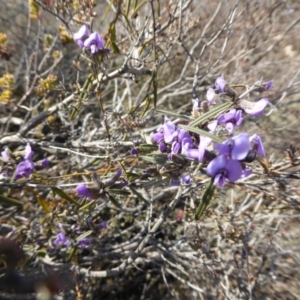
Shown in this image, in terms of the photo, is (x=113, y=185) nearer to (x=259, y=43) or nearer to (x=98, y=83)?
(x=98, y=83)

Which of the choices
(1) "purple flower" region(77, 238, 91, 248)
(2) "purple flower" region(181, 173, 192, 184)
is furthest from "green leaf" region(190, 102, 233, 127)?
(1) "purple flower" region(77, 238, 91, 248)

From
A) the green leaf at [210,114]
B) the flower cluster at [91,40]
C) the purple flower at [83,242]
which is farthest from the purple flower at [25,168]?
the green leaf at [210,114]

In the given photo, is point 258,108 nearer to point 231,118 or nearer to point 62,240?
point 231,118

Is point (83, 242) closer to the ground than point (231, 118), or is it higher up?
closer to the ground

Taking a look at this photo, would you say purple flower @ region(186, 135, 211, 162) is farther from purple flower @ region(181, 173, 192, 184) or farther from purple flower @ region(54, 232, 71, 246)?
purple flower @ region(54, 232, 71, 246)

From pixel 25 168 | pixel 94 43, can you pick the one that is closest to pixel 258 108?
pixel 94 43

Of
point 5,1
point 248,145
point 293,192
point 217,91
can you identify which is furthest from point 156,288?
point 5,1
